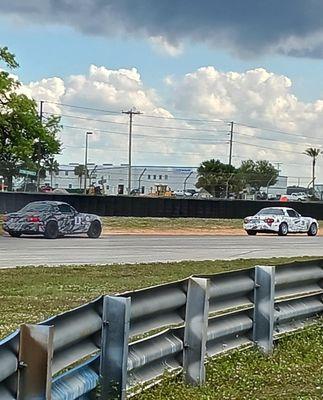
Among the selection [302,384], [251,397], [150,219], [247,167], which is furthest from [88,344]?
[247,167]

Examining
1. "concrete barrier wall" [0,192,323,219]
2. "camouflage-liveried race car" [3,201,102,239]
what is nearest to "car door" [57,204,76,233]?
"camouflage-liveried race car" [3,201,102,239]

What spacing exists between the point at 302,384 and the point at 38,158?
6390cm

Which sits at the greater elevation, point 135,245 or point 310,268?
point 310,268

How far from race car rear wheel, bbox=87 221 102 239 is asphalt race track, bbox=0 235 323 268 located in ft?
1.14

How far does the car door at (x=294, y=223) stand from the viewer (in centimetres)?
4208

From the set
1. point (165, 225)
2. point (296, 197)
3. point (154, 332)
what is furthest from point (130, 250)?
point (296, 197)

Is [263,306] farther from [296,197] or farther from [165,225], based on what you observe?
[296,197]

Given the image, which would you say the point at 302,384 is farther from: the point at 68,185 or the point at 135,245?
the point at 68,185

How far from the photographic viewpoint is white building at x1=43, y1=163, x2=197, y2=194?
65.9m

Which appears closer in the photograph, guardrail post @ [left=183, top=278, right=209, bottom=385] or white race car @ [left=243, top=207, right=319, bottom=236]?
guardrail post @ [left=183, top=278, right=209, bottom=385]

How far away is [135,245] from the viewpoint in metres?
29.8

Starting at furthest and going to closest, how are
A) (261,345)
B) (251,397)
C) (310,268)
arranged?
(310,268) → (261,345) → (251,397)

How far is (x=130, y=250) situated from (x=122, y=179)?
5568 cm

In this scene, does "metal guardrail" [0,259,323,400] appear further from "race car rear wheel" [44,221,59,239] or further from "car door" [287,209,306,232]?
"car door" [287,209,306,232]
